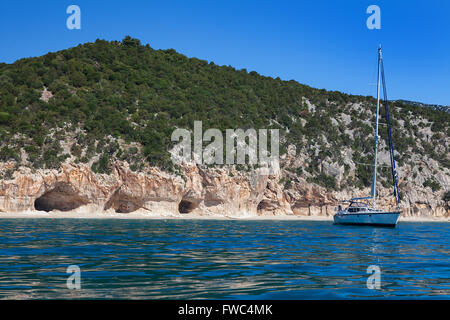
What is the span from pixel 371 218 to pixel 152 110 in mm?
37865

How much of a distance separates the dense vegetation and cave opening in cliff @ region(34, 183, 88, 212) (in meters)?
3.36

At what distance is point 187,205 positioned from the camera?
6159cm

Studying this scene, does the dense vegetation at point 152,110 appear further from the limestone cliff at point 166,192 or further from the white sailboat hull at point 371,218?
the white sailboat hull at point 371,218

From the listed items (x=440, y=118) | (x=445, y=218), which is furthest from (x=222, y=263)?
(x=440, y=118)

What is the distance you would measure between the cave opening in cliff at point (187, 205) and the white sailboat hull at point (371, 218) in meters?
22.3

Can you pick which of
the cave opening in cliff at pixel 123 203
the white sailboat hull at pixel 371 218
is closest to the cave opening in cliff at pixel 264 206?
the cave opening in cliff at pixel 123 203

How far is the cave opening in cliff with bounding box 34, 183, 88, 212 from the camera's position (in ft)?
167

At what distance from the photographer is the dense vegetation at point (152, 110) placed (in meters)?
54.2

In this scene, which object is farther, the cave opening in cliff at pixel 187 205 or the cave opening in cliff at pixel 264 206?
the cave opening in cliff at pixel 264 206

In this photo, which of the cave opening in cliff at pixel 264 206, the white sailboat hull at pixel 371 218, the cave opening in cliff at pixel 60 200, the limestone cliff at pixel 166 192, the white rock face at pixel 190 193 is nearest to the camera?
the white sailboat hull at pixel 371 218

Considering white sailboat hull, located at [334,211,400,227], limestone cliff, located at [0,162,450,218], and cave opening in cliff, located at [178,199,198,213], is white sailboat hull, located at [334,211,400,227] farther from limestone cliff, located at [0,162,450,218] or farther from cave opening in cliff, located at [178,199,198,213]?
cave opening in cliff, located at [178,199,198,213]

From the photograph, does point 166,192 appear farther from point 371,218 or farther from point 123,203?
point 371,218

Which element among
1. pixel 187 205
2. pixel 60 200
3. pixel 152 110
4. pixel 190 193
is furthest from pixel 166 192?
pixel 152 110
